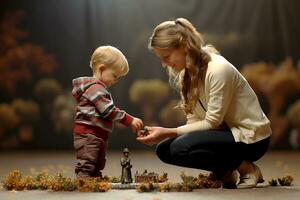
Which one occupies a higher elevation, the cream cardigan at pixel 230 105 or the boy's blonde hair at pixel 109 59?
the boy's blonde hair at pixel 109 59

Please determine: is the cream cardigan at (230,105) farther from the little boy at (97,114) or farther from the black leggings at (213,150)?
the little boy at (97,114)

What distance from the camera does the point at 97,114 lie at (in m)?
2.32

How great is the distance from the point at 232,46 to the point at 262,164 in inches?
60.8

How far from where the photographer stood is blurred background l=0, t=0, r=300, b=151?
15.5ft

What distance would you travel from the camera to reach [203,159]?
2186mm

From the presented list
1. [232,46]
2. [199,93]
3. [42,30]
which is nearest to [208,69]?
[199,93]

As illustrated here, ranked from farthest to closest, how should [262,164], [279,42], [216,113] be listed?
[279,42] → [262,164] → [216,113]

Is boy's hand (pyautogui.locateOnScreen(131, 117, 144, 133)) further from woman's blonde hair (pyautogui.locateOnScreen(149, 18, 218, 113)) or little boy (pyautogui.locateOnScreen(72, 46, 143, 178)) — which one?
woman's blonde hair (pyautogui.locateOnScreen(149, 18, 218, 113))

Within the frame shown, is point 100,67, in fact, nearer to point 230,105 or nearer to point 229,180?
point 230,105

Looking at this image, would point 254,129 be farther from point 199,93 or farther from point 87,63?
point 87,63

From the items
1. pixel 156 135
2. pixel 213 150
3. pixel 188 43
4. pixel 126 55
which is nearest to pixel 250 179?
pixel 213 150

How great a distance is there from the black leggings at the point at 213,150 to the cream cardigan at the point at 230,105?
3 cm

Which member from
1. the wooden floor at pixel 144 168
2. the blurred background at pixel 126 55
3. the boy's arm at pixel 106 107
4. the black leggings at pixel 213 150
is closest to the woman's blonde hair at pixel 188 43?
the black leggings at pixel 213 150

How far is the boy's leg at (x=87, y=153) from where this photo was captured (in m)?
2.27
